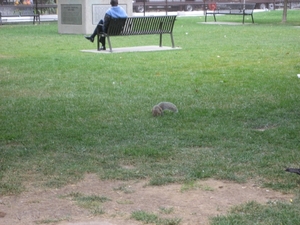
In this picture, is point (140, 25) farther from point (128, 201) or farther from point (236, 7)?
point (236, 7)

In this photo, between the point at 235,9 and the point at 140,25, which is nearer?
the point at 140,25

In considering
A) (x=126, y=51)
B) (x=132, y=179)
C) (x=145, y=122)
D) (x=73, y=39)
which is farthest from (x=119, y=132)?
(x=73, y=39)

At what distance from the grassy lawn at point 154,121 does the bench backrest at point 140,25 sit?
4.92 ft

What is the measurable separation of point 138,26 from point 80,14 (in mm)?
6839

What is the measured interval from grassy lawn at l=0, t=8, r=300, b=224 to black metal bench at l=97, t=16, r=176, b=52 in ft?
4.86

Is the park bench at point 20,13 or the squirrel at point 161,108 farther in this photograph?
the park bench at point 20,13

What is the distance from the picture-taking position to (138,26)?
53.0ft

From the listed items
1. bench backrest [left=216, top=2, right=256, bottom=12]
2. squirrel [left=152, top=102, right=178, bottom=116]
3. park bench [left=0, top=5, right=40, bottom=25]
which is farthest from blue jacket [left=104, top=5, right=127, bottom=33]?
park bench [left=0, top=5, right=40, bottom=25]

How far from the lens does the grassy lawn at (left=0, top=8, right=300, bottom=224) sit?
5.72m

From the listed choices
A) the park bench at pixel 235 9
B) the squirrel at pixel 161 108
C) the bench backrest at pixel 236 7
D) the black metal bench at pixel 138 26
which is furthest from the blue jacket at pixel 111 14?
the bench backrest at pixel 236 7

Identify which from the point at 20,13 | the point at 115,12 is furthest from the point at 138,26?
the point at 20,13

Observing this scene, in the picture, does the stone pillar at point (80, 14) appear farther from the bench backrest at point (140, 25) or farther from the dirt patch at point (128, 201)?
the dirt patch at point (128, 201)

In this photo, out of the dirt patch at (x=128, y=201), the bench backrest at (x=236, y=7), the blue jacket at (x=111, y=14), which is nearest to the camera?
the dirt patch at (x=128, y=201)

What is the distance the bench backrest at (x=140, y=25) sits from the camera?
1565cm
